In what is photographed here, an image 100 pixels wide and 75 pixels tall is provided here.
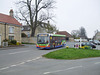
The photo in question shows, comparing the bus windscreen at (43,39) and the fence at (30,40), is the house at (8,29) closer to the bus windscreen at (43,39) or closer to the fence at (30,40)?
the fence at (30,40)

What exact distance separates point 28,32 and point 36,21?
24754mm

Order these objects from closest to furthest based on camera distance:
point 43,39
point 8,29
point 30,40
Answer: point 43,39, point 8,29, point 30,40

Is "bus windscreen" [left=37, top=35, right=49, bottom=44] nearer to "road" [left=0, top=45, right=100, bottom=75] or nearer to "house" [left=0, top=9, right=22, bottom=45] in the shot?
"house" [left=0, top=9, right=22, bottom=45]

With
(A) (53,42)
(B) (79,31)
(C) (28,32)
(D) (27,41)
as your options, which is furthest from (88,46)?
(B) (79,31)

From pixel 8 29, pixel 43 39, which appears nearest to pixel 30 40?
pixel 8 29

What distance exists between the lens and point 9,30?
32375 mm

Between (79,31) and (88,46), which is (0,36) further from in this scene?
(79,31)

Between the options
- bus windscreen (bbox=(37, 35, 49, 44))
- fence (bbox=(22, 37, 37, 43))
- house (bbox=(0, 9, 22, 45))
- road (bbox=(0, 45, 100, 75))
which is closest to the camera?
road (bbox=(0, 45, 100, 75))

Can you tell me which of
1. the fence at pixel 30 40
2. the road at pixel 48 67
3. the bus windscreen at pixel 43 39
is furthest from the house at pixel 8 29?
the road at pixel 48 67

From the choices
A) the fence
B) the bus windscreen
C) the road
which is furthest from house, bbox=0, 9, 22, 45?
the road

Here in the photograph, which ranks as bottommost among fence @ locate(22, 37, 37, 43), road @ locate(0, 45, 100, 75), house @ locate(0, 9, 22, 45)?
road @ locate(0, 45, 100, 75)

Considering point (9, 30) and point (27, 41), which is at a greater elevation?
point (9, 30)

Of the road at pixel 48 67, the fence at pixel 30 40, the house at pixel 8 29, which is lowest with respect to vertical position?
the road at pixel 48 67

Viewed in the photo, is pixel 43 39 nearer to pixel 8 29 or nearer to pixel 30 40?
pixel 8 29
